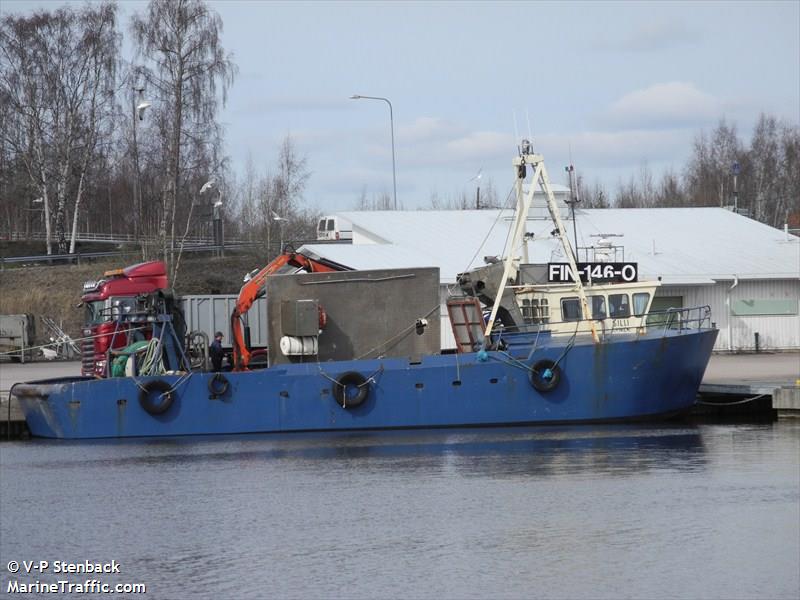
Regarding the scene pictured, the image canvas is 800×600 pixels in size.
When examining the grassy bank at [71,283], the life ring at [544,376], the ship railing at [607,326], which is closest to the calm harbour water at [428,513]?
the life ring at [544,376]

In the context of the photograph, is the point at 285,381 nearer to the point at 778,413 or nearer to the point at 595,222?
the point at 778,413

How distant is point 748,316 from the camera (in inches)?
1426

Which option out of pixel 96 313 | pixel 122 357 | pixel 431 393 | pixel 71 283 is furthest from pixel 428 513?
pixel 71 283

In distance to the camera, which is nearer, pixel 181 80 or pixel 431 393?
pixel 431 393

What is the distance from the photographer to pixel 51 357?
3988 cm

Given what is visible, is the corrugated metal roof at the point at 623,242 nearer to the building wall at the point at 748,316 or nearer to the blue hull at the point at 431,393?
the building wall at the point at 748,316

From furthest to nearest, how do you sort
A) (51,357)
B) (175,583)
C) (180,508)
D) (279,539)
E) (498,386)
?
1. (51,357)
2. (498,386)
3. (180,508)
4. (279,539)
5. (175,583)

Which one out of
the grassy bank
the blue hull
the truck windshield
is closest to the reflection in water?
the blue hull

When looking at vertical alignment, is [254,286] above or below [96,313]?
above

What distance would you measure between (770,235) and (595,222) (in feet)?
18.9

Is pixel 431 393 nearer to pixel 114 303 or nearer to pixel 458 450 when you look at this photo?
pixel 458 450

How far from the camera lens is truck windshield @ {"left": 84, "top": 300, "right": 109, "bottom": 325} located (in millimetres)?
25484

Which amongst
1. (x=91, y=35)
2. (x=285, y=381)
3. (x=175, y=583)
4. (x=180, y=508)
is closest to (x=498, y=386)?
(x=285, y=381)

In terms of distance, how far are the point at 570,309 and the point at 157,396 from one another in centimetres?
835
